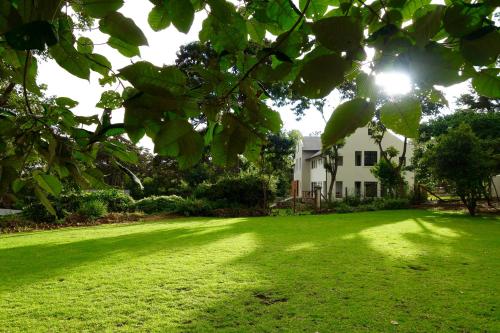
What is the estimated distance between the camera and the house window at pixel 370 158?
91.6 ft

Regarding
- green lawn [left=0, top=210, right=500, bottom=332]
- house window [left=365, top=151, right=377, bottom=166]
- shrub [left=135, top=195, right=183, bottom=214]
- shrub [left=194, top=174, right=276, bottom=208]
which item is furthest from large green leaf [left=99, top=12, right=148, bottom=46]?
house window [left=365, top=151, right=377, bottom=166]

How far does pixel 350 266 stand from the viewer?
17.4 feet

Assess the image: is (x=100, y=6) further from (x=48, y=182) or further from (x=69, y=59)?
(x=48, y=182)

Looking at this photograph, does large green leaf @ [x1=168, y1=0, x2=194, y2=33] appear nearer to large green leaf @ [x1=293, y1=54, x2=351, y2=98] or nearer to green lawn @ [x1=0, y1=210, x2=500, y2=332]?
large green leaf @ [x1=293, y1=54, x2=351, y2=98]

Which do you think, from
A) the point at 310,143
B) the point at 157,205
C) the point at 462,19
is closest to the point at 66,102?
the point at 462,19

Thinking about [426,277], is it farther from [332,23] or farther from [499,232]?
[499,232]

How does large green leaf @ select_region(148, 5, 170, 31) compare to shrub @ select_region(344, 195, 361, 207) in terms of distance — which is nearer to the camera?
large green leaf @ select_region(148, 5, 170, 31)

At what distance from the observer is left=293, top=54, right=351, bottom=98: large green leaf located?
1.51 ft

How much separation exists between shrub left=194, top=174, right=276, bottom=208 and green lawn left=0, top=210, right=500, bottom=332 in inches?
383

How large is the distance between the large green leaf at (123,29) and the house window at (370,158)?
29.0 meters

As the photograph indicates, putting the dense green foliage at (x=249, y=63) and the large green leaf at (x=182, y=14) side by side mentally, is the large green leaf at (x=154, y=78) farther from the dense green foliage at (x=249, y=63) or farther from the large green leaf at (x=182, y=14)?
the large green leaf at (x=182, y=14)

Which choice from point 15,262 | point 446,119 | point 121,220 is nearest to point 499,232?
point 15,262

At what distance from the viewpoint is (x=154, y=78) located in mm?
523

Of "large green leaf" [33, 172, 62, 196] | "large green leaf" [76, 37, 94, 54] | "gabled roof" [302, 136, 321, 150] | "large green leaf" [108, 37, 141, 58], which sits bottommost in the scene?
"large green leaf" [33, 172, 62, 196]
